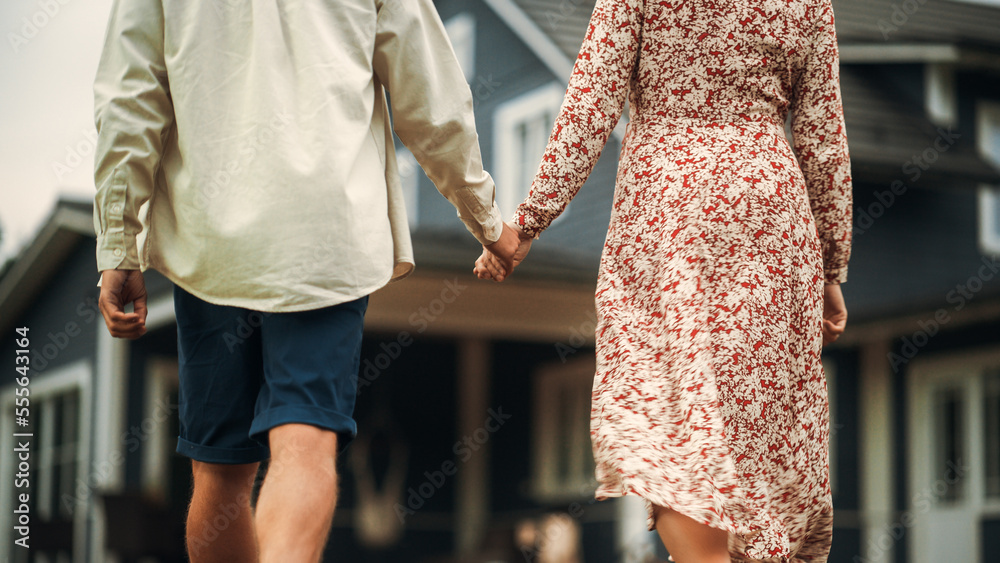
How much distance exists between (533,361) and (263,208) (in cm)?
1064

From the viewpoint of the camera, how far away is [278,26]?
2.09 metres

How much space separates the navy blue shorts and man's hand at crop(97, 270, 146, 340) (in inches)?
3.6

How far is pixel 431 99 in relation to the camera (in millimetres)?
2328

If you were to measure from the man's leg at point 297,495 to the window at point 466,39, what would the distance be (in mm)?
11432

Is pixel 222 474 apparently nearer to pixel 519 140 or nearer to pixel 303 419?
pixel 303 419

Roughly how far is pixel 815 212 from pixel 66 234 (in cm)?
1111

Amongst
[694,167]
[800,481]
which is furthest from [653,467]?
[694,167]

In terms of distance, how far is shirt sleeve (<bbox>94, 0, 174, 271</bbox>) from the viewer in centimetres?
214
